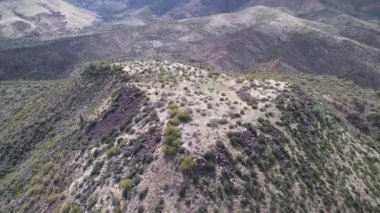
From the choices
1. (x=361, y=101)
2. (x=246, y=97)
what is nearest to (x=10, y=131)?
(x=246, y=97)

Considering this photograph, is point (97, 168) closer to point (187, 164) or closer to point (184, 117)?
point (184, 117)

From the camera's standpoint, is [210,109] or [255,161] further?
[210,109]

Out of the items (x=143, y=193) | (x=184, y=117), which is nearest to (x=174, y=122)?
(x=184, y=117)

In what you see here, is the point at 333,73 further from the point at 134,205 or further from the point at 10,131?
the point at 134,205

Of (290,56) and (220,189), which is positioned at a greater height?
(220,189)

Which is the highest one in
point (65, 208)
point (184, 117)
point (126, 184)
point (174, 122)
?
point (174, 122)

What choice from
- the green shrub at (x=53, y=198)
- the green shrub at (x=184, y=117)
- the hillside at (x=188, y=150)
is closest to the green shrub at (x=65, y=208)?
the hillside at (x=188, y=150)
